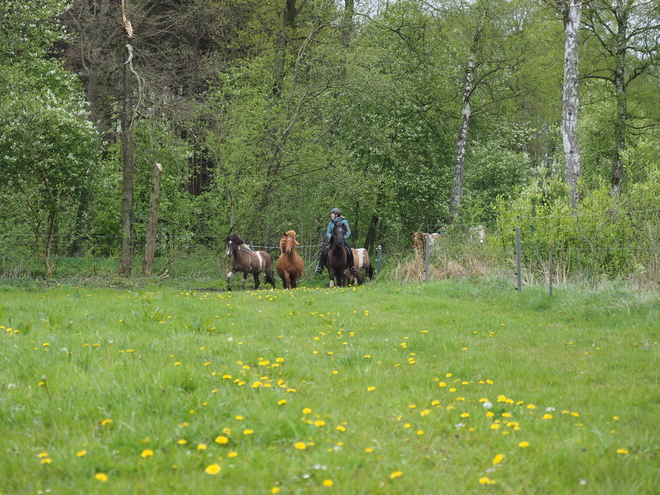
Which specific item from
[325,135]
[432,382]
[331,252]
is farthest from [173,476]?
[325,135]

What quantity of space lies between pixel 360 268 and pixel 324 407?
57.9 ft

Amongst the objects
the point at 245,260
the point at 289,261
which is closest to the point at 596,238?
the point at 289,261

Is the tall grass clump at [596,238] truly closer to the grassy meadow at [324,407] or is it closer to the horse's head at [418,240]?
the grassy meadow at [324,407]

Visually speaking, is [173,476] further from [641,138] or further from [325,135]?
[641,138]

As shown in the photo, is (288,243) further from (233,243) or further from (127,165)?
(127,165)

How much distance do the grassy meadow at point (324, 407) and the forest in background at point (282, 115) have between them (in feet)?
31.3

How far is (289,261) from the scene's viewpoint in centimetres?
2009

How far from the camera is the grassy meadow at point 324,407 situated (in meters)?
3.81

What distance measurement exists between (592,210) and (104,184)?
17417mm

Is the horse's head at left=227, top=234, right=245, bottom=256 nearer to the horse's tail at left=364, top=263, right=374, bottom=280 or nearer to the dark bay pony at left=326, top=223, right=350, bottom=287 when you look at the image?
the dark bay pony at left=326, top=223, right=350, bottom=287

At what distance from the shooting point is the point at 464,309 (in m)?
11.9

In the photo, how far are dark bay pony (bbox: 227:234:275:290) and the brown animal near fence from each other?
2.94 metres

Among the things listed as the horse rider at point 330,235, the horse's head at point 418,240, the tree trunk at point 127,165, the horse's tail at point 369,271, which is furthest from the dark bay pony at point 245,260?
the horse's head at point 418,240

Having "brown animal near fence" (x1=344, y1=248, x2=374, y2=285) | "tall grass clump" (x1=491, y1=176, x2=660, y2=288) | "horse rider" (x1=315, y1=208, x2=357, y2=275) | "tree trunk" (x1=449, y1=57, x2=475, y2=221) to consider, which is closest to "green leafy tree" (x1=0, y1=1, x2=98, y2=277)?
"horse rider" (x1=315, y1=208, x2=357, y2=275)
